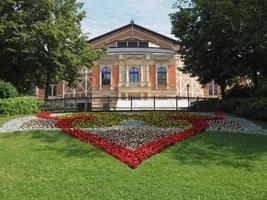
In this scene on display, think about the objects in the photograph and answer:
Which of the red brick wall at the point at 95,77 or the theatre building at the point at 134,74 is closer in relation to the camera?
the theatre building at the point at 134,74

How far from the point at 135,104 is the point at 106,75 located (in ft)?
92.6

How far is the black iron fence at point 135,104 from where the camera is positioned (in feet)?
91.2

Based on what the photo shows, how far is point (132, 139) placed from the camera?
15.2 meters

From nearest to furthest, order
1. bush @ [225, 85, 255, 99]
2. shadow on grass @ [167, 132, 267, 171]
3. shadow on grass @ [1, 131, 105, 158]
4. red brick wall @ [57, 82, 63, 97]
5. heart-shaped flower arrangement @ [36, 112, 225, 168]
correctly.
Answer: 1. shadow on grass @ [167, 132, 267, 171]
2. heart-shaped flower arrangement @ [36, 112, 225, 168]
3. shadow on grass @ [1, 131, 105, 158]
4. bush @ [225, 85, 255, 99]
5. red brick wall @ [57, 82, 63, 97]

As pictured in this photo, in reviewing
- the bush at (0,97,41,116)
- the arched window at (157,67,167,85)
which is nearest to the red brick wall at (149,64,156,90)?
the arched window at (157,67,167,85)

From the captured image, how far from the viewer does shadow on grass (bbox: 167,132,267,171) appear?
42.3 ft

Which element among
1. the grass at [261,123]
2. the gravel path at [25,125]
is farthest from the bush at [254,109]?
the gravel path at [25,125]

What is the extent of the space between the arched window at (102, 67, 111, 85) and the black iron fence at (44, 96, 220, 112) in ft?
85.1

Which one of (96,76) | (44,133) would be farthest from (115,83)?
(44,133)

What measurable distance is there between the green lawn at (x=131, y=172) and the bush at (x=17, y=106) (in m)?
8.90

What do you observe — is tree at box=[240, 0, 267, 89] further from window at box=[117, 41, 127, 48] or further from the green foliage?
window at box=[117, 41, 127, 48]

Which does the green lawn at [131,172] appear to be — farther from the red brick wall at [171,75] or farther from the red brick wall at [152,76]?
the red brick wall at [171,75]

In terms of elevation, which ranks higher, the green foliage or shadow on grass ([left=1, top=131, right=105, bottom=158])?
the green foliage

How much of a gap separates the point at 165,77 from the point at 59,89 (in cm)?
1673
